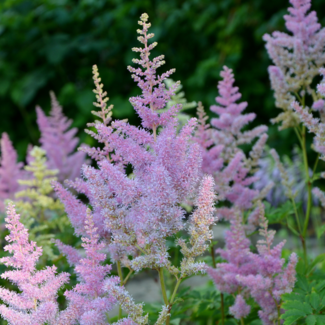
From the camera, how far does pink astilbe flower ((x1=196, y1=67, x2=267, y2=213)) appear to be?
229cm

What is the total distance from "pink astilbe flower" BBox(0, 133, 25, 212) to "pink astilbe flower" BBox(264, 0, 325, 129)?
79.5 inches

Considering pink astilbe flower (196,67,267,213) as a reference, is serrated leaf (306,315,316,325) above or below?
below

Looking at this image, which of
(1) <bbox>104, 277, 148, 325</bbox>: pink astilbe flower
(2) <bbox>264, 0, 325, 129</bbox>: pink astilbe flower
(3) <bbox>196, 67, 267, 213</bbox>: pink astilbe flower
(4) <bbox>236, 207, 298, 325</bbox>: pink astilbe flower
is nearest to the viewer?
(1) <bbox>104, 277, 148, 325</bbox>: pink astilbe flower

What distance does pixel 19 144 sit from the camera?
8.00 meters

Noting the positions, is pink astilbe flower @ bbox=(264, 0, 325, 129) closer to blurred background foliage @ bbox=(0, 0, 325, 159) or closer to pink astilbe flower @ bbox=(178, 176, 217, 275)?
pink astilbe flower @ bbox=(178, 176, 217, 275)

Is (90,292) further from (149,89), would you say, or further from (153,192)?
(149,89)

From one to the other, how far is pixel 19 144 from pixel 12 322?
6959mm

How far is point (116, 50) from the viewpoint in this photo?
8000 mm

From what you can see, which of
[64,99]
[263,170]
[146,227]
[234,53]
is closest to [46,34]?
[64,99]

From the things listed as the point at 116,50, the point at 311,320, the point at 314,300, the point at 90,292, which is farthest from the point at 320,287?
the point at 116,50

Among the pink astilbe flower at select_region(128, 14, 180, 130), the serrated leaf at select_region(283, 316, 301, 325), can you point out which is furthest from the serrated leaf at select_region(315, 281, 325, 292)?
the pink astilbe flower at select_region(128, 14, 180, 130)

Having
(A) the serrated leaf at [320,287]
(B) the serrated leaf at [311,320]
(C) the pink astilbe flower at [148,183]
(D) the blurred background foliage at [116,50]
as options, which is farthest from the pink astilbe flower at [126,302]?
(D) the blurred background foliage at [116,50]

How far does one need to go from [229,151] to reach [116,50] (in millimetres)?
5980

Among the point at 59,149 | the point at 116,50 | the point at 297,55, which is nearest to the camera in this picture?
the point at 297,55
